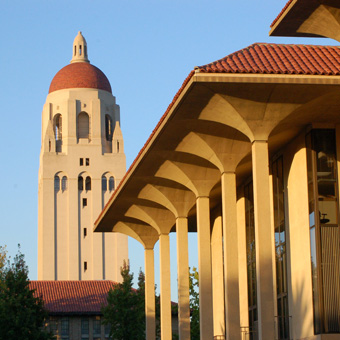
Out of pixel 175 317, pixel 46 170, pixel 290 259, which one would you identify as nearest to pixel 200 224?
pixel 290 259

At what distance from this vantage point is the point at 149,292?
53.7 metres

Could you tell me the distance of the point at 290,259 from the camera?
111 ft

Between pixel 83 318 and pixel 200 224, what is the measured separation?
5186 cm

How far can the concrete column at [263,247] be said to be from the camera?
28969mm

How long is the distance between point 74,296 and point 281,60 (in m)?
65.9

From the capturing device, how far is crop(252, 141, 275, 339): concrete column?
95.0 ft

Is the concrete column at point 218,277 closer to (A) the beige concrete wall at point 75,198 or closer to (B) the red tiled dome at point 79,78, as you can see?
(A) the beige concrete wall at point 75,198

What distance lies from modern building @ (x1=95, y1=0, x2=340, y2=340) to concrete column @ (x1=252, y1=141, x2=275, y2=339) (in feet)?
0.10

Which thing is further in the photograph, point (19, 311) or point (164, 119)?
point (19, 311)

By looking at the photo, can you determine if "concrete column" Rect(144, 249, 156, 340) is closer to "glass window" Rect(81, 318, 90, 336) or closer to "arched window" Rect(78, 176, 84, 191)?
"glass window" Rect(81, 318, 90, 336)

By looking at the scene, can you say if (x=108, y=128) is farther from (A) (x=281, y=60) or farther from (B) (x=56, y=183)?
(A) (x=281, y=60)

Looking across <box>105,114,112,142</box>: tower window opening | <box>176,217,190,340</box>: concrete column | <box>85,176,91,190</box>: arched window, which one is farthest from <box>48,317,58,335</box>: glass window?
<box>105,114,112,142</box>: tower window opening

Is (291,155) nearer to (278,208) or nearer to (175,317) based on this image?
(278,208)

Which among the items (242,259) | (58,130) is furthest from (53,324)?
(242,259)
